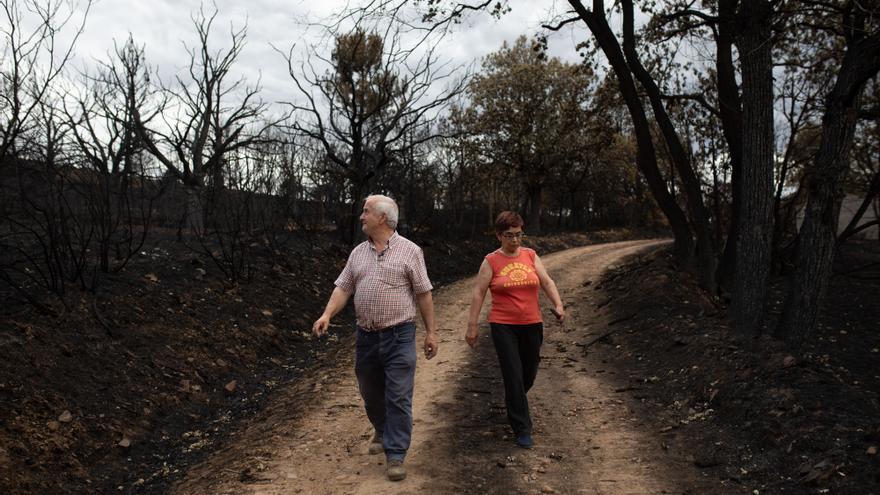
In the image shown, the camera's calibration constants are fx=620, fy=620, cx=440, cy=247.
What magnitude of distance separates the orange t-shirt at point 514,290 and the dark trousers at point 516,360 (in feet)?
0.28

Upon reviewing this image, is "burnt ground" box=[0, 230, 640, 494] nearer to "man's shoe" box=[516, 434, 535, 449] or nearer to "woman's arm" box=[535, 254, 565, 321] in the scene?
"man's shoe" box=[516, 434, 535, 449]

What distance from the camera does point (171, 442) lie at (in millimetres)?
5867

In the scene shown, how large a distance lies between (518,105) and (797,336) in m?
24.7

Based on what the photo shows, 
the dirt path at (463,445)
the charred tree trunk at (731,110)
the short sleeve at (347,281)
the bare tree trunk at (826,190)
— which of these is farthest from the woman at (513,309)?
the charred tree trunk at (731,110)

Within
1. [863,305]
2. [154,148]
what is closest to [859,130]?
[863,305]

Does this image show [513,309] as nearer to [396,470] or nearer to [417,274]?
[417,274]

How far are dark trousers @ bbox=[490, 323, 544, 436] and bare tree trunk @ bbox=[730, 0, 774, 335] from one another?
429 cm

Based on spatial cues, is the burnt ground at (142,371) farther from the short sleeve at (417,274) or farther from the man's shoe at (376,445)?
the short sleeve at (417,274)

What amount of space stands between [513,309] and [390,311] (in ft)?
3.96

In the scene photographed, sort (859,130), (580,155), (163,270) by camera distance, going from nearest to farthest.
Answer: (163,270) → (859,130) → (580,155)

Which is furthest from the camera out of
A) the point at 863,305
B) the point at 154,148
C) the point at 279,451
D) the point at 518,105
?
the point at 518,105

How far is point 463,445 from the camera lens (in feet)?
17.1

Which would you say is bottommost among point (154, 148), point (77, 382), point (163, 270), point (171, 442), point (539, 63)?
point (171, 442)

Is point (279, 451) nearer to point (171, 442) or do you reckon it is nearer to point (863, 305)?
point (171, 442)
